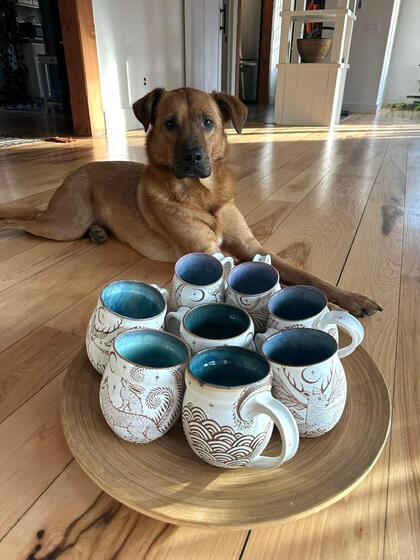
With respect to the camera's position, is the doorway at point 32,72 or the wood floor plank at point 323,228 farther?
the doorway at point 32,72

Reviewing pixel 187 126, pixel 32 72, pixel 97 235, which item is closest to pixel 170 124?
pixel 187 126

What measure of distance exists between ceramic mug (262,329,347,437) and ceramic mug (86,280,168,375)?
0.21 metres

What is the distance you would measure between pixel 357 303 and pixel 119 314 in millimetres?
743

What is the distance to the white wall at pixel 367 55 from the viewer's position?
6.53 m

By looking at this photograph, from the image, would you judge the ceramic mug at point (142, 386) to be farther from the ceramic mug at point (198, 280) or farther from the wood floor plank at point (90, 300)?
the wood floor plank at point (90, 300)

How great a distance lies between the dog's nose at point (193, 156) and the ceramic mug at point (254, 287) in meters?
0.70

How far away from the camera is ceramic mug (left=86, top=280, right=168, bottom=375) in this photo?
647 millimetres

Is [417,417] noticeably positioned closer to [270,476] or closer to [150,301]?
[270,476]

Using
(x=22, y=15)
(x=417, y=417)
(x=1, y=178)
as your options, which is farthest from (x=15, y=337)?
(x=22, y=15)

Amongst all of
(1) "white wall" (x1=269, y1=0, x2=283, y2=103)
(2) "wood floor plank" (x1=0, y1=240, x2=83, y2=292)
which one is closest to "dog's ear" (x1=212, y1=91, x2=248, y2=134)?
(2) "wood floor plank" (x1=0, y1=240, x2=83, y2=292)

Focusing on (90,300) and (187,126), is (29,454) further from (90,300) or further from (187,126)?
(187,126)

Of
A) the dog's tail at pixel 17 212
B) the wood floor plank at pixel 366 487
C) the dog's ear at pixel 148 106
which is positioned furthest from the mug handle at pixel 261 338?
the dog's tail at pixel 17 212

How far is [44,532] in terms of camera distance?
0.58m

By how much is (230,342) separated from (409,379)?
533 millimetres
